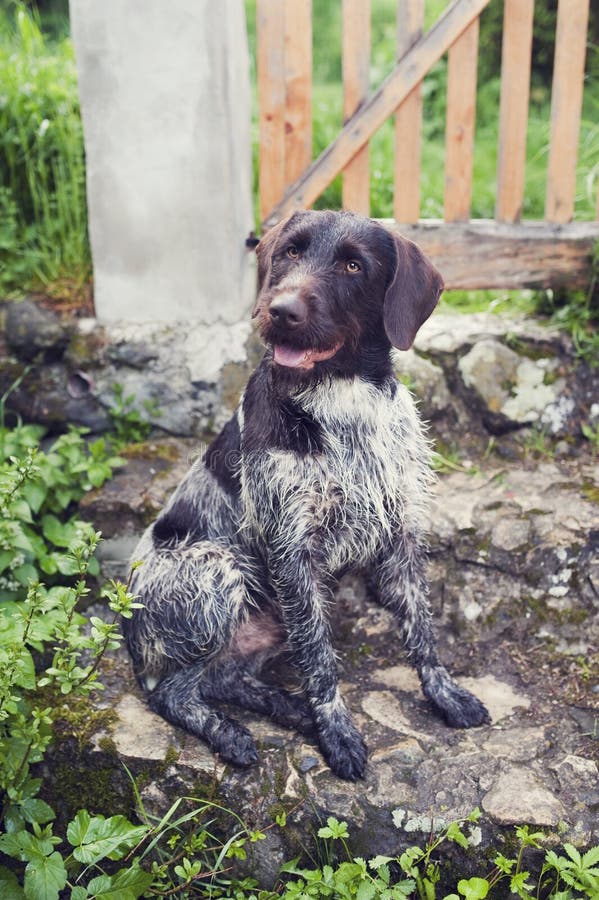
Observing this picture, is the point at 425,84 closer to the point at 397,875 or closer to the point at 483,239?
the point at 483,239

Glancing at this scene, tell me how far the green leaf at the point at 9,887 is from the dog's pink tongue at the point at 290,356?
171 centimetres

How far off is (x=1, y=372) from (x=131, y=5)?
1.80 metres

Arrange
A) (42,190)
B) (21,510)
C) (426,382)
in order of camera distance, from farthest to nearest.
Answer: (42,190), (426,382), (21,510)

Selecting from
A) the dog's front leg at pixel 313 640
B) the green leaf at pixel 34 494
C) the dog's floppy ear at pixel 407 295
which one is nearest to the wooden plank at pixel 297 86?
the dog's floppy ear at pixel 407 295

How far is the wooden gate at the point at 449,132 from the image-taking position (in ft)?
13.7

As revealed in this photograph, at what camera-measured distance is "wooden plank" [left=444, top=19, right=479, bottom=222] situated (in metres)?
4.19

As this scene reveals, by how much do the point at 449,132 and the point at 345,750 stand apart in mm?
2777

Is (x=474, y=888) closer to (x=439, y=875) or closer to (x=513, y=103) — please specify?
(x=439, y=875)

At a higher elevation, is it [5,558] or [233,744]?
[5,558]

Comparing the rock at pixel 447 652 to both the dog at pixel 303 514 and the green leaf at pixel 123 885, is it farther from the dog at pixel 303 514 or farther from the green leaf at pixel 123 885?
the green leaf at pixel 123 885

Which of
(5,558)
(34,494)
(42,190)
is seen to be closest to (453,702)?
(5,558)

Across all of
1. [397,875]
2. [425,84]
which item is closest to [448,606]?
[397,875]

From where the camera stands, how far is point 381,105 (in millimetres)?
4246

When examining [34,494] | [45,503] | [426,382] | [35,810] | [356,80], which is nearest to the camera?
[35,810]
